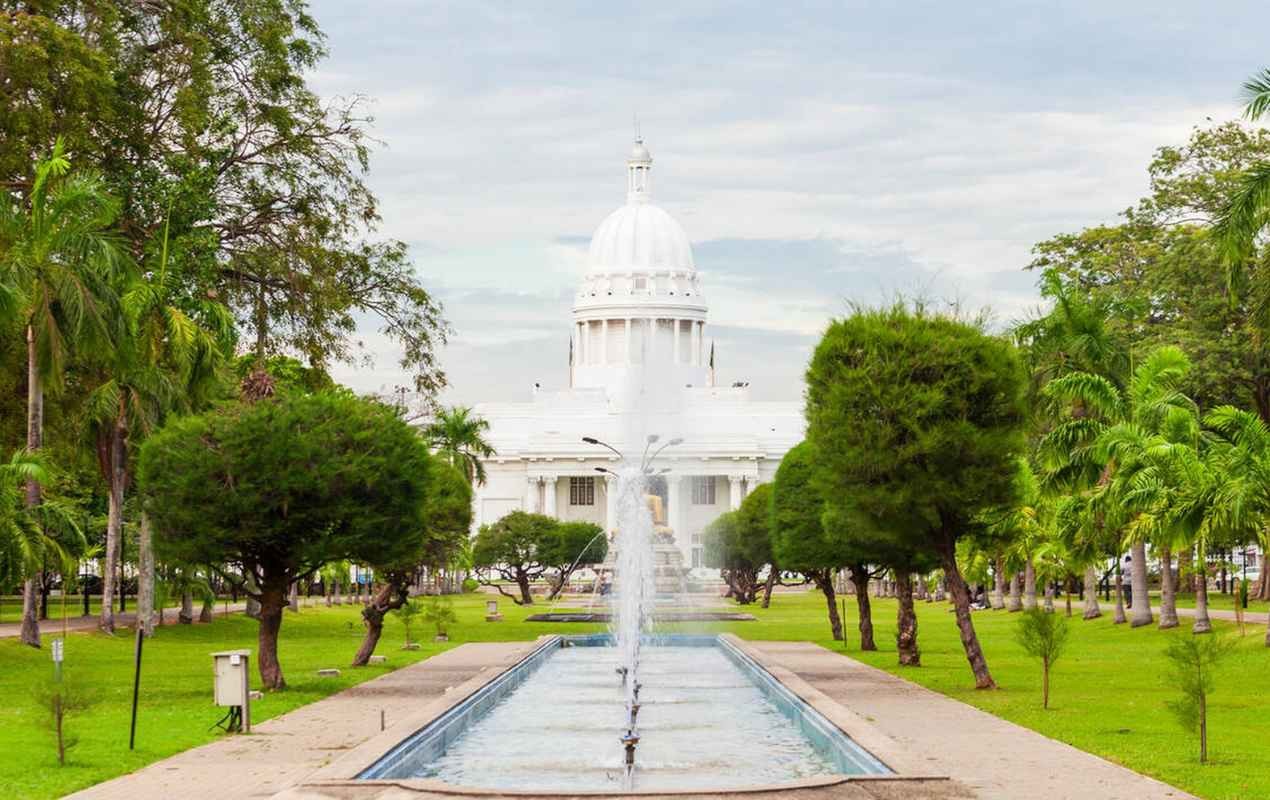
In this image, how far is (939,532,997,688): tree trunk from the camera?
2809 cm

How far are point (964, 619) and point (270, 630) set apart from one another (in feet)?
37.3

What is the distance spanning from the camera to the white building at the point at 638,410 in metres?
138

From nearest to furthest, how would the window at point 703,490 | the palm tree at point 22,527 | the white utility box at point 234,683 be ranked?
the white utility box at point 234,683
the palm tree at point 22,527
the window at point 703,490

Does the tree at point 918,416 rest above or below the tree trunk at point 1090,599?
above

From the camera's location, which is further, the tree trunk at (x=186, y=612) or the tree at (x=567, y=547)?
the tree at (x=567, y=547)

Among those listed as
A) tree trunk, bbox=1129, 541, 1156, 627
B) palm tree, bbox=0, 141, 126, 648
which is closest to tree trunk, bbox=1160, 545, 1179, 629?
tree trunk, bbox=1129, 541, 1156, 627

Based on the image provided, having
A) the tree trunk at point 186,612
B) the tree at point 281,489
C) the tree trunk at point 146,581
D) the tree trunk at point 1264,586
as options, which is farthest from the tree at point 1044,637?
the tree trunk at point 186,612

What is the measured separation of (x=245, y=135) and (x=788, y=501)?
52.8 feet

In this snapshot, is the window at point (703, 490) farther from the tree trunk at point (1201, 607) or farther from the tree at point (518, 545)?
the tree trunk at point (1201, 607)

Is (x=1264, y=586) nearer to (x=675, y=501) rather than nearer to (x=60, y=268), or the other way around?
(x=60, y=268)

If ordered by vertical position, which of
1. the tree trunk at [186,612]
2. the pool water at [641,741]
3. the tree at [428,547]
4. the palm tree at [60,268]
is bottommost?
the pool water at [641,741]

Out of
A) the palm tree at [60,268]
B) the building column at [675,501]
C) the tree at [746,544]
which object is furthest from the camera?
the building column at [675,501]

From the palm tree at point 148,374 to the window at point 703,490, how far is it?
98.6 metres

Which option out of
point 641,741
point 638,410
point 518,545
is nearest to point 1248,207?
point 641,741
